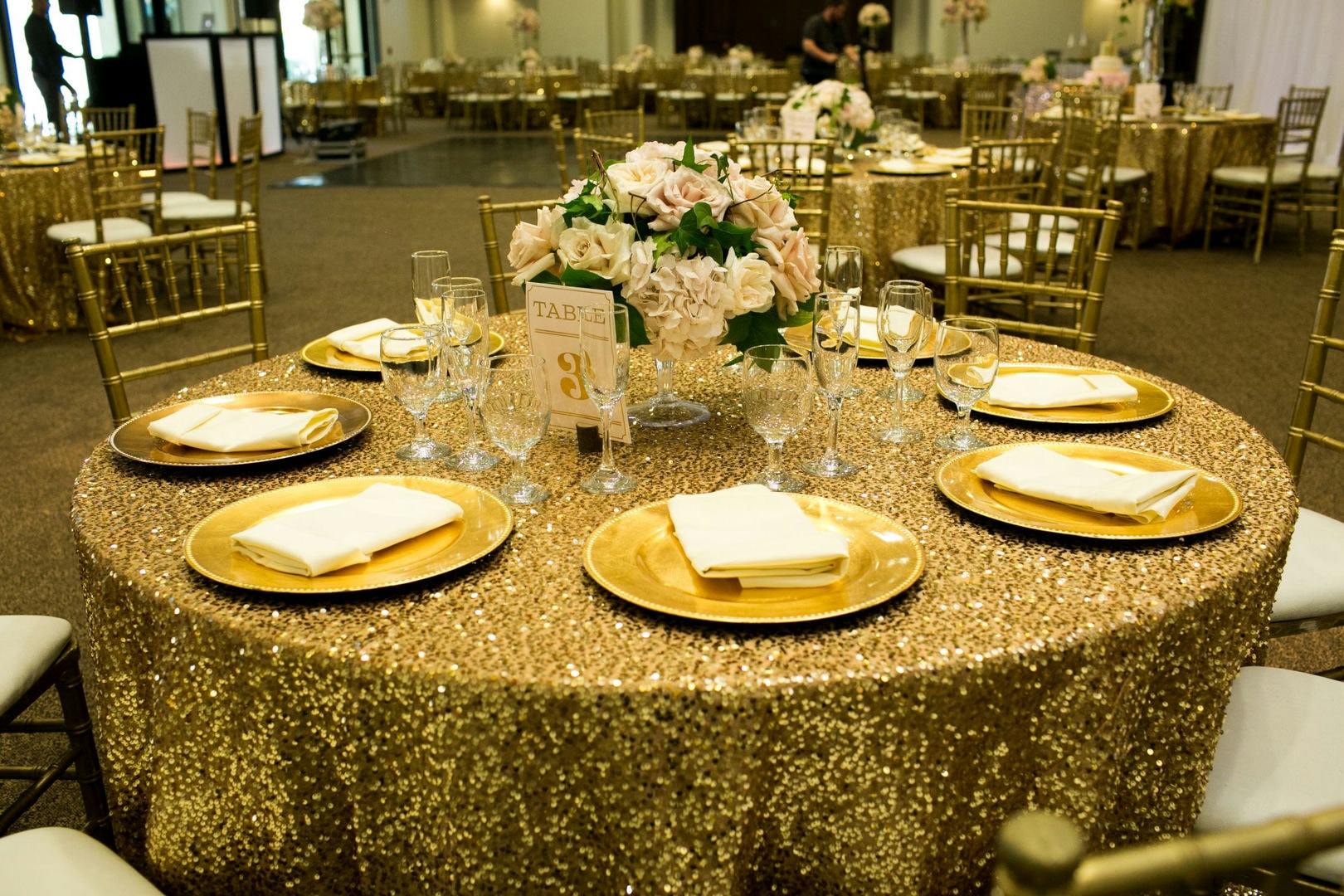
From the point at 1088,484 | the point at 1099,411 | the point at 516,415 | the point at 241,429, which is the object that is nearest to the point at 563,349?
the point at 516,415

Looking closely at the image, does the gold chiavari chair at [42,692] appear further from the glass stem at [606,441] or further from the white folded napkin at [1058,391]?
the white folded napkin at [1058,391]

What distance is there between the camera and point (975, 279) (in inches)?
104

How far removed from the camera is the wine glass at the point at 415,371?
1569mm

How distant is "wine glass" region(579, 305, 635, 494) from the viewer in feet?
4.90

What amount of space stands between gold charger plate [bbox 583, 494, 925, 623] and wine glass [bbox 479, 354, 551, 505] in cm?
18

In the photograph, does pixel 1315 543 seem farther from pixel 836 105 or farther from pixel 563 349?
pixel 836 105

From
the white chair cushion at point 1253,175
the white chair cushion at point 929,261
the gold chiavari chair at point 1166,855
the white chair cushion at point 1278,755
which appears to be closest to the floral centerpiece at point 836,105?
the white chair cushion at point 929,261

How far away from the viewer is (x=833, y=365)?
1517mm

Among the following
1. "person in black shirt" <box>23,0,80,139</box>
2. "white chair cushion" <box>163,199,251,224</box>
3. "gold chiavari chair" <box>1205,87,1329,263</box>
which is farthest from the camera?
"person in black shirt" <box>23,0,80,139</box>

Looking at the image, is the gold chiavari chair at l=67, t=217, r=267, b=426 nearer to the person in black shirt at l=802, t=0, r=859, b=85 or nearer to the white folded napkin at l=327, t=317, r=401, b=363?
the white folded napkin at l=327, t=317, r=401, b=363

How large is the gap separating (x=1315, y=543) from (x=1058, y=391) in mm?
628

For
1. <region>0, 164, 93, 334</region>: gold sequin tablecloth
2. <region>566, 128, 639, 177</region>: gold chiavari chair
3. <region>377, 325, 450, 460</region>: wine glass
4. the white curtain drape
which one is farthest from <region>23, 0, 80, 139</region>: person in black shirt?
the white curtain drape

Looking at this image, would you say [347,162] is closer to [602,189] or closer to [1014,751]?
[602,189]

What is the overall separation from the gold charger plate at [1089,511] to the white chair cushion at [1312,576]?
0.41 meters
